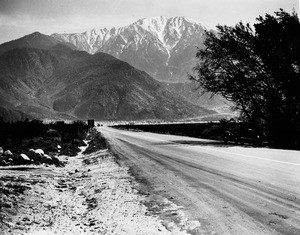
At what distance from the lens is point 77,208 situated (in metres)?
7.34

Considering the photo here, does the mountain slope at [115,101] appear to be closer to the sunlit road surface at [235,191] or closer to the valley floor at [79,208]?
the sunlit road surface at [235,191]

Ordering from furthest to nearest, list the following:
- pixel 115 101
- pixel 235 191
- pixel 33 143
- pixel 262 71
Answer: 1. pixel 115 101
2. pixel 33 143
3. pixel 262 71
4. pixel 235 191

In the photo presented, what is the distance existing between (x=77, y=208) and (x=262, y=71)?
19.6 m

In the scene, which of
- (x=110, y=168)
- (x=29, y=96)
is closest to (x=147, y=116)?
(x=29, y=96)

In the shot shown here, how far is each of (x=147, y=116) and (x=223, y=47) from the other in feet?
501

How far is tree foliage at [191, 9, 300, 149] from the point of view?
21016 mm

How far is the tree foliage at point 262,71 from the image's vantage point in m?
21.0

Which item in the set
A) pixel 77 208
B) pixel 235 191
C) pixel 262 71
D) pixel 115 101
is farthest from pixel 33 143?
pixel 115 101

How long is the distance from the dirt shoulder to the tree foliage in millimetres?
13768

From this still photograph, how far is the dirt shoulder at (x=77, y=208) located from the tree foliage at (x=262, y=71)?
13768 millimetres

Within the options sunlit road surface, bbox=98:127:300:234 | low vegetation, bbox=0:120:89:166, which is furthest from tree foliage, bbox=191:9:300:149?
low vegetation, bbox=0:120:89:166

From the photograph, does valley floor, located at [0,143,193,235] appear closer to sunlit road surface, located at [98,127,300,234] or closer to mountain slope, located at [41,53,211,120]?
sunlit road surface, located at [98,127,300,234]

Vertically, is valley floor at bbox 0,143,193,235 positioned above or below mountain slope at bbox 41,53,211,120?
below

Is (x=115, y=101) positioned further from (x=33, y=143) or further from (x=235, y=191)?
(x=235, y=191)
